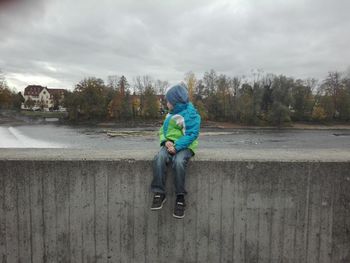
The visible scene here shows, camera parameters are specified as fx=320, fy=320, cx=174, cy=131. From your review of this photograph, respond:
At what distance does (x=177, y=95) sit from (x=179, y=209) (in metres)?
1.14

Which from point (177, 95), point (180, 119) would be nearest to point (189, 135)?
point (180, 119)

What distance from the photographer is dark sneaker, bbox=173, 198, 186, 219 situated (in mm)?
2975

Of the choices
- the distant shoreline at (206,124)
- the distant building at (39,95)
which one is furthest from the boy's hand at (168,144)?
the distant building at (39,95)

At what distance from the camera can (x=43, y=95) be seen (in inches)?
5984

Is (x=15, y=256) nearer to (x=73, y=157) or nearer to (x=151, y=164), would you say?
(x=73, y=157)

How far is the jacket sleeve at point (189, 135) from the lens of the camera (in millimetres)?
3125

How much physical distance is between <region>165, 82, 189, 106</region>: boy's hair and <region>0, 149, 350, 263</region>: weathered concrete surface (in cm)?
67

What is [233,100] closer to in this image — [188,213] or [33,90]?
[188,213]

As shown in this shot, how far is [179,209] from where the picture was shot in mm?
2982

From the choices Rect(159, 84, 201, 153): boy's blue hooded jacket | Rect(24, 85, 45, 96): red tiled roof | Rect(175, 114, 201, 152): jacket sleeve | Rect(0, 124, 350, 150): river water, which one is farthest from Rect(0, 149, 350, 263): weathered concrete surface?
Rect(24, 85, 45, 96): red tiled roof

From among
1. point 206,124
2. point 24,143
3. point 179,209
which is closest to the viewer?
point 179,209

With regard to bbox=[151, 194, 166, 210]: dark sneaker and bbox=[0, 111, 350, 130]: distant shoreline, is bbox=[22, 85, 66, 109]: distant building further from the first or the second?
bbox=[151, 194, 166, 210]: dark sneaker

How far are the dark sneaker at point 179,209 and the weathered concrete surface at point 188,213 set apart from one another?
131mm

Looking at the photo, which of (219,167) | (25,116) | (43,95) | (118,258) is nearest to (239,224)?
(219,167)
